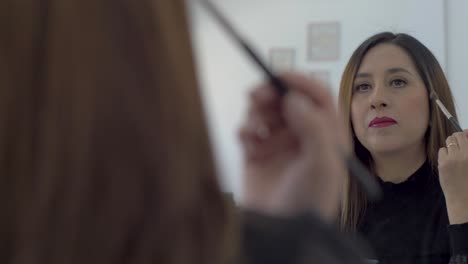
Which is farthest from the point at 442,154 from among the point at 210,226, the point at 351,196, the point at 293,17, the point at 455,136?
the point at 293,17

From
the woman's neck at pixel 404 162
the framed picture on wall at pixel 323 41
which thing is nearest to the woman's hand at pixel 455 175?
the woman's neck at pixel 404 162

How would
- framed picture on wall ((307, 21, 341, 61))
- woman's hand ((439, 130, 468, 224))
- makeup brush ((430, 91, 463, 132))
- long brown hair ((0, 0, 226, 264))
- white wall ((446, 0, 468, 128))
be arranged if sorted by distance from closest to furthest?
long brown hair ((0, 0, 226, 264)) < woman's hand ((439, 130, 468, 224)) < makeup brush ((430, 91, 463, 132)) < white wall ((446, 0, 468, 128)) < framed picture on wall ((307, 21, 341, 61))

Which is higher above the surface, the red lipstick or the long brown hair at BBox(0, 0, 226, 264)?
the long brown hair at BBox(0, 0, 226, 264)

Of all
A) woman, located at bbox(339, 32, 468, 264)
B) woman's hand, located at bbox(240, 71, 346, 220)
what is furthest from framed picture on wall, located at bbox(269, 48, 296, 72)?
woman's hand, located at bbox(240, 71, 346, 220)

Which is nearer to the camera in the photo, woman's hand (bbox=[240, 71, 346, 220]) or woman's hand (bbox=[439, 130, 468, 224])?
woman's hand (bbox=[240, 71, 346, 220])

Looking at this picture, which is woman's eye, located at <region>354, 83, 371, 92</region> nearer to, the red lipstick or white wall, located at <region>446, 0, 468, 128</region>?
the red lipstick

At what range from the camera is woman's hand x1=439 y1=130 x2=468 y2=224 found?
3.00 feet

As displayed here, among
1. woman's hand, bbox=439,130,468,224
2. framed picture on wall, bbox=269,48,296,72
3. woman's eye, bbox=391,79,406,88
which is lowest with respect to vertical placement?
woman's hand, bbox=439,130,468,224

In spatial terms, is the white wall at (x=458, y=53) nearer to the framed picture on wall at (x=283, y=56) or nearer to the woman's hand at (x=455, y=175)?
the framed picture on wall at (x=283, y=56)

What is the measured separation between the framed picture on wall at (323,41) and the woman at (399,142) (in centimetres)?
66

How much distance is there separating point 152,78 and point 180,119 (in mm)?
24

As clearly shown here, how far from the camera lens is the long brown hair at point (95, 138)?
0.84 feet

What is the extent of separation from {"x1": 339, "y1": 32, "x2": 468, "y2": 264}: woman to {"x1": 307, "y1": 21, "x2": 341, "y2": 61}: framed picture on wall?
26.1 inches

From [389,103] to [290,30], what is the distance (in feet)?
2.98
